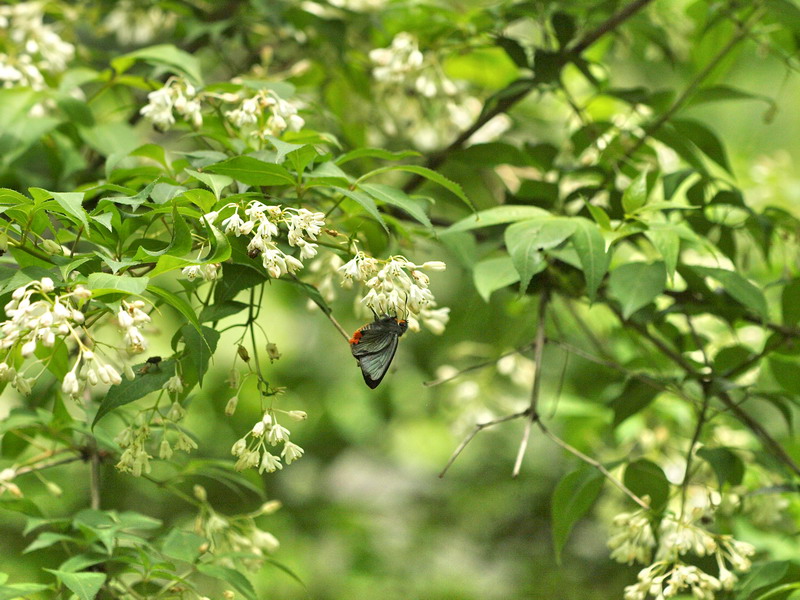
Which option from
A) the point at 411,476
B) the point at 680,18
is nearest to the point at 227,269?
the point at 680,18

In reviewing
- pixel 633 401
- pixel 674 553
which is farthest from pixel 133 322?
pixel 633 401

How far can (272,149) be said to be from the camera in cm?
92

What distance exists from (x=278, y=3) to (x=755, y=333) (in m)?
1.21

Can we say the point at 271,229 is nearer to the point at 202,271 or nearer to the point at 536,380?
the point at 202,271

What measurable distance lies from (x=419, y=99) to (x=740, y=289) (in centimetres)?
77

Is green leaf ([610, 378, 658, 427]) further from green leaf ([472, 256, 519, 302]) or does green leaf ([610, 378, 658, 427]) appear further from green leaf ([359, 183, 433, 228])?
green leaf ([359, 183, 433, 228])

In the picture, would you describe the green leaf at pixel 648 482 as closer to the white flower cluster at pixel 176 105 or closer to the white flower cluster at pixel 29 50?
the white flower cluster at pixel 176 105

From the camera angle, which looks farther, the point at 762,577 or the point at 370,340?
the point at 762,577

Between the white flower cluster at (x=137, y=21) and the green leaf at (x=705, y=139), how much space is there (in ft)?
3.40

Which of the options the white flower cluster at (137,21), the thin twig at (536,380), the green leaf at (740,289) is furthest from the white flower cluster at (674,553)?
the white flower cluster at (137,21)

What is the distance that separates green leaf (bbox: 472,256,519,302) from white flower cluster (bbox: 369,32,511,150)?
1.36 ft

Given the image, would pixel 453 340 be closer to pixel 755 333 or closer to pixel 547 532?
pixel 547 532

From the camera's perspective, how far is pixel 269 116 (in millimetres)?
948

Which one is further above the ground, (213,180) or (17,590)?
(213,180)
